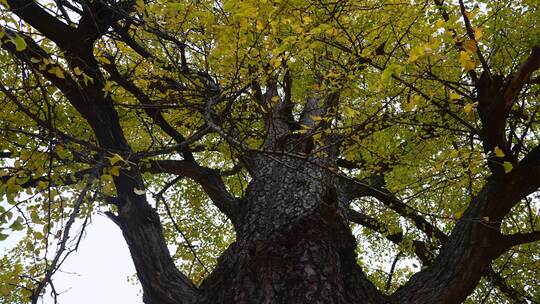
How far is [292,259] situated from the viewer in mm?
3637

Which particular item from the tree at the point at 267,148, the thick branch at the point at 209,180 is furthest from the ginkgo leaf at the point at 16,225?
the thick branch at the point at 209,180

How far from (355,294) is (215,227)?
660cm

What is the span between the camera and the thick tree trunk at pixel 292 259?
3.36 meters

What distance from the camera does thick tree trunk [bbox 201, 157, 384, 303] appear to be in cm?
336

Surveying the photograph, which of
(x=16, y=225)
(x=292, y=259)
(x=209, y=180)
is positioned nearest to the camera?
(x=16, y=225)

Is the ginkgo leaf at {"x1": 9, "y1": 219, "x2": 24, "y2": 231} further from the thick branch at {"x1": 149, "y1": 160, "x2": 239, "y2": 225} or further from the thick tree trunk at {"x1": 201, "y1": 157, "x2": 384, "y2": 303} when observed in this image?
the thick branch at {"x1": 149, "y1": 160, "x2": 239, "y2": 225}

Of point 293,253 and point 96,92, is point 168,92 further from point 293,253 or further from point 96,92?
point 293,253

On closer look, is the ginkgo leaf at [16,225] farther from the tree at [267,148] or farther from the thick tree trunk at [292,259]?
the thick tree trunk at [292,259]

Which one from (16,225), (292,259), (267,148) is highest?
→ (267,148)

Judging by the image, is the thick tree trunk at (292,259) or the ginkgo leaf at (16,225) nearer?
the ginkgo leaf at (16,225)

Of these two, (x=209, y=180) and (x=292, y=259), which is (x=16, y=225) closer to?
(x=292, y=259)

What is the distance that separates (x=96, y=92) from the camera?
373 centimetres

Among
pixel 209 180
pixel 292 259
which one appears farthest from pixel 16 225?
pixel 209 180

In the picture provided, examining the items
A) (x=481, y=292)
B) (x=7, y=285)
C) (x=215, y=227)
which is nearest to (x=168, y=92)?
(x=7, y=285)
